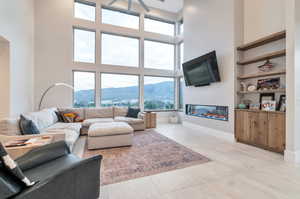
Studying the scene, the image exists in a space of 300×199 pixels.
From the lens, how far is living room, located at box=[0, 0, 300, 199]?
1.68 meters

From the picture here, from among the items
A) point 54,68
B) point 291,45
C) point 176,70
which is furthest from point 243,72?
→ point 54,68

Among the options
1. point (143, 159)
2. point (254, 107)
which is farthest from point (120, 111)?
point (254, 107)

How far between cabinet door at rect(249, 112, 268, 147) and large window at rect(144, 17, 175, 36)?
17.3ft

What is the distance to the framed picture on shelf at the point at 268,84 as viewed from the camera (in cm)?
300

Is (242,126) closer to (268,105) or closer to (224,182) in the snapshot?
(268,105)

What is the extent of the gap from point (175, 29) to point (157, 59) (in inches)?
71.6

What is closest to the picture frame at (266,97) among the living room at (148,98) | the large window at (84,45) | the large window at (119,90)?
the living room at (148,98)

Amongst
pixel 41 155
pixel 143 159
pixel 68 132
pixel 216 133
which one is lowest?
pixel 143 159

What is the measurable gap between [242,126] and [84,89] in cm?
538

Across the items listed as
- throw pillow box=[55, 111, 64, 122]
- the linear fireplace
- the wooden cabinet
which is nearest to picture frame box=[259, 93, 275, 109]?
the wooden cabinet

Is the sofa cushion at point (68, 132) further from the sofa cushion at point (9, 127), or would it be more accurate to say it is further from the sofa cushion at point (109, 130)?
the sofa cushion at point (9, 127)

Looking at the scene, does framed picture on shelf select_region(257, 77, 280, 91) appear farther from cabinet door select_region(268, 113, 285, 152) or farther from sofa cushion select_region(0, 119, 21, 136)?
sofa cushion select_region(0, 119, 21, 136)

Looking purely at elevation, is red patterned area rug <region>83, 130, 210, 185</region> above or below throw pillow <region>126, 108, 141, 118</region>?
below

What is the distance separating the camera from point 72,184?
115cm
